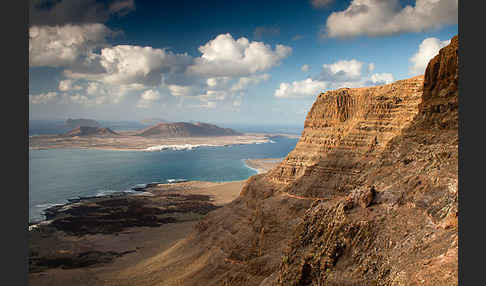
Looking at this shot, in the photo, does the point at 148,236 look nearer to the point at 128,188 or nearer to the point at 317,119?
the point at 317,119

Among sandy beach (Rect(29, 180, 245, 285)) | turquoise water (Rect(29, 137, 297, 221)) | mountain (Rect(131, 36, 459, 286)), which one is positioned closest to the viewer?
mountain (Rect(131, 36, 459, 286))

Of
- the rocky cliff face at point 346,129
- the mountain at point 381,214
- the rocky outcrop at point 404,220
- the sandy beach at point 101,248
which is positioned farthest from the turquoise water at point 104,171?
the rocky outcrop at point 404,220

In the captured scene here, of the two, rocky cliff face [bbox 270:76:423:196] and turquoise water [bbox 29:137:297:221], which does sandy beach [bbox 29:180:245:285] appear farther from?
rocky cliff face [bbox 270:76:423:196]

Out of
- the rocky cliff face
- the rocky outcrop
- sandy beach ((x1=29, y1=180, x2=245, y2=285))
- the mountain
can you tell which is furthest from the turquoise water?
the rocky outcrop

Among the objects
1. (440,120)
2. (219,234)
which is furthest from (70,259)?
(440,120)

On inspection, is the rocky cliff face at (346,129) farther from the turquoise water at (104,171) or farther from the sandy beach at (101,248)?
Result: the turquoise water at (104,171)

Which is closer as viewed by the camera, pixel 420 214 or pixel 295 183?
pixel 420 214

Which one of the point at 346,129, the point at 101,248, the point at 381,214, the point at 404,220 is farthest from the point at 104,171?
the point at 404,220
